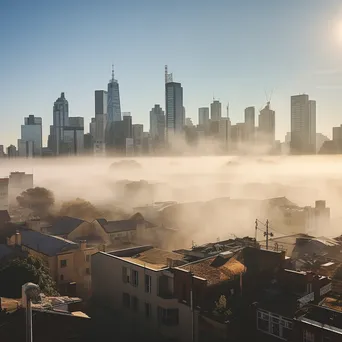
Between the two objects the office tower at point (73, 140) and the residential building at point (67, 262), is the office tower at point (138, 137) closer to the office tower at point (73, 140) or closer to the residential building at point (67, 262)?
the office tower at point (73, 140)

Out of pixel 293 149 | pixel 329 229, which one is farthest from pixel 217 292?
pixel 293 149

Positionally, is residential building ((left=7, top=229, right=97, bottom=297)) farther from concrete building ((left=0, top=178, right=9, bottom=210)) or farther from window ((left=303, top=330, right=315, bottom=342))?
concrete building ((left=0, top=178, right=9, bottom=210))

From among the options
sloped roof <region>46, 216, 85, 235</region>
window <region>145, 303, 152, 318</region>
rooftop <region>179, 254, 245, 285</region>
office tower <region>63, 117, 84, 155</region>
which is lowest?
window <region>145, 303, 152, 318</region>

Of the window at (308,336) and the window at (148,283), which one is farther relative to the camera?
the window at (148,283)

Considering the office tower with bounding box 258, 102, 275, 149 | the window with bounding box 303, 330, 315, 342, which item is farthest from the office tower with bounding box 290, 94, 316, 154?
the window with bounding box 303, 330, 315, 342

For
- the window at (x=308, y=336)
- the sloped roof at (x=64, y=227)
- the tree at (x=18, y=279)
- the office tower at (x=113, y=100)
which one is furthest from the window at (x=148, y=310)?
the office tower at (x=113, y=100)

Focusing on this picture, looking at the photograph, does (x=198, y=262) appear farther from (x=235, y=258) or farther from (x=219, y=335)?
(x=219, y=335)

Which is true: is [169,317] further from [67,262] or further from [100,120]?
[100,120]
